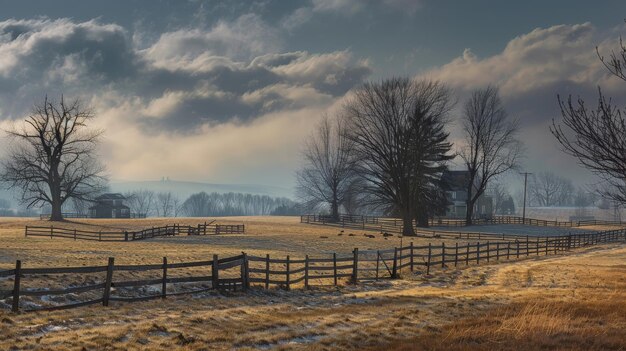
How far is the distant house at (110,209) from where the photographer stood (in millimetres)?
115625

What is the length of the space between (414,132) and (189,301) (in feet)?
166

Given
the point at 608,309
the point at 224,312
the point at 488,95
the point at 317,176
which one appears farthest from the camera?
the point at 317,176

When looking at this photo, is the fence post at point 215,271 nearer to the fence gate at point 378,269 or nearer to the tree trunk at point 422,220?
the fence gate at point 378,269

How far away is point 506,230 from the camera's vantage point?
74625mm

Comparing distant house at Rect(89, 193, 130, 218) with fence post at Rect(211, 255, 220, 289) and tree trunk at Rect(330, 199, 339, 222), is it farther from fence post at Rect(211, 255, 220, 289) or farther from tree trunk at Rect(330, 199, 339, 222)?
fence post at Rect(211, 255, 220, 289)

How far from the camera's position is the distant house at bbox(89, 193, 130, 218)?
11562cm

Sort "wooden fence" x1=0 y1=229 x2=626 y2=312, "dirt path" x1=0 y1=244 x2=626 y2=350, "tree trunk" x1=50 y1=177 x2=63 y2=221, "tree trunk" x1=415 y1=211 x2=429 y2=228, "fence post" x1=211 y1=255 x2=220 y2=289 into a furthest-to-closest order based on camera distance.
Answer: "tree trunk" x1=50 y1=177 x2=63 y2=221
"tree trunk" x1=415 y1=211 x2=429 y2=228
"fence post" x1=211 y1=255 x2=220 y2=289
"wooden fence" x1=0 y1=229 x2=626 y2=312
"dirt path" x1=0 y1=244 x2=626 y2=350

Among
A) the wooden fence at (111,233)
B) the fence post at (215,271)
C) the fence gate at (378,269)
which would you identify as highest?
the fence post at (215,271)

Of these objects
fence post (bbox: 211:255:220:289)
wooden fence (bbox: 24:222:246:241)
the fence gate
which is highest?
fence post (bbox: 211:255:220:289)

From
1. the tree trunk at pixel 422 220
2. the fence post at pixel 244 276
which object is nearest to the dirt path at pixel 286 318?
the fence post at pixel 244 276

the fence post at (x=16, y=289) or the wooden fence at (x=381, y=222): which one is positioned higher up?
the fence post at (x=16, y=289)

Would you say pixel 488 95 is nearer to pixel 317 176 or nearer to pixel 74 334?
pixel 317 176

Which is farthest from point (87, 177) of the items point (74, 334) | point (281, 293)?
point (74, 334)

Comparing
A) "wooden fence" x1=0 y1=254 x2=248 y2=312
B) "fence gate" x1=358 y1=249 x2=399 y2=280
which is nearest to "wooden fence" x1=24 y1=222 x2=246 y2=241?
"fence gate" x1=358 y1=249 x2=399 y2=280
